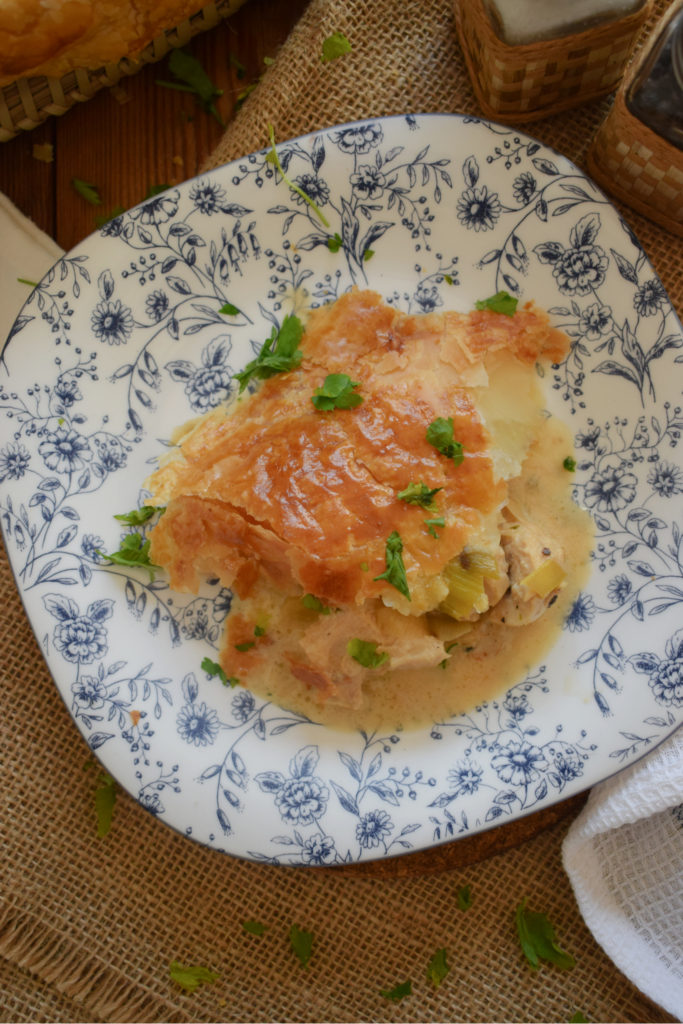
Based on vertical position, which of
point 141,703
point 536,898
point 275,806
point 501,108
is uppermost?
point 501,108

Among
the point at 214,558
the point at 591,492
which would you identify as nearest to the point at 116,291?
the point at 214,558

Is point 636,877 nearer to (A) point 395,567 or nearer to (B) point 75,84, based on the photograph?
(A) point 395,567

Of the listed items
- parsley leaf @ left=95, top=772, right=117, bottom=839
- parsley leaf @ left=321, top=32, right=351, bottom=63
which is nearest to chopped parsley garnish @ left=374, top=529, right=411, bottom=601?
parsley leaf @ left=95, top=772, right=117, bottom=839

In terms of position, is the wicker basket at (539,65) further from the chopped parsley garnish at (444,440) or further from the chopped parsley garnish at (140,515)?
the chopped parsley garnish at (140,515)

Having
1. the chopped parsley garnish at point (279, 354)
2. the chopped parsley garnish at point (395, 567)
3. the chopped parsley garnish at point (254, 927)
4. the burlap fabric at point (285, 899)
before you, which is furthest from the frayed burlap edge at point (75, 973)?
the chopped parsley garnish at point (279, 354)

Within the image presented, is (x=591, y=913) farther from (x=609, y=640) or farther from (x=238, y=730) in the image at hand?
(x=238, y=730)
